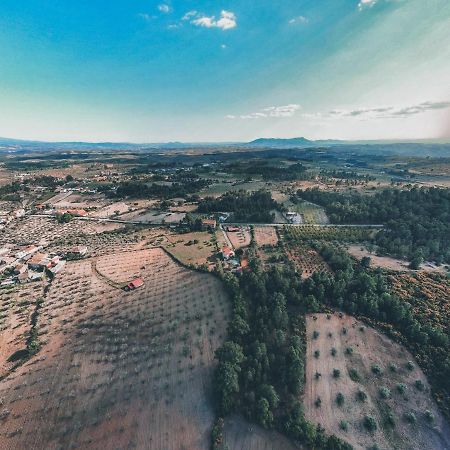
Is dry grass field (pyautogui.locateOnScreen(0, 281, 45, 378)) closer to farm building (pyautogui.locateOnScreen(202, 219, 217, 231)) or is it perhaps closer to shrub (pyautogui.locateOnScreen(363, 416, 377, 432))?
farm building (pyautogui.locateOnScreen(202, 219, 217, 231))

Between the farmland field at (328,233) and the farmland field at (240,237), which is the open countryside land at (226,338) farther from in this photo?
the farmland field at (240,237)

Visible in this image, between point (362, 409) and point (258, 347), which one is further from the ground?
point (258, 347)

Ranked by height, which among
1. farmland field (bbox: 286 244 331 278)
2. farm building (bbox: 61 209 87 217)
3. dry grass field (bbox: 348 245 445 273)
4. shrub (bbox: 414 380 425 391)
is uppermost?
farmland field (bbox: 286 244 331 278)

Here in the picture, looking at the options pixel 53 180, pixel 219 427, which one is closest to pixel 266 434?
pixel 219 427

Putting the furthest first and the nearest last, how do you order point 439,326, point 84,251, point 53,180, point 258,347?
point 53,180, point 84,251, point 439,326, point 258,347

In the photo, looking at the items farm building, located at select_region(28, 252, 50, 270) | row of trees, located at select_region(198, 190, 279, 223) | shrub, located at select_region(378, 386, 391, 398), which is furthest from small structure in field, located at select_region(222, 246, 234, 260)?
farm building, located at select_region(28, 252, 50, 270)

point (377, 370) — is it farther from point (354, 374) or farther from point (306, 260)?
point (306, 260)

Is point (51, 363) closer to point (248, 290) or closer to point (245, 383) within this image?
point (245, 383)

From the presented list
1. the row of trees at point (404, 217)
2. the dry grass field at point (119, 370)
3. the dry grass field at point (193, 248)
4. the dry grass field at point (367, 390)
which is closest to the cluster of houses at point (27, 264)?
the dry grass field at point (119, 370)
